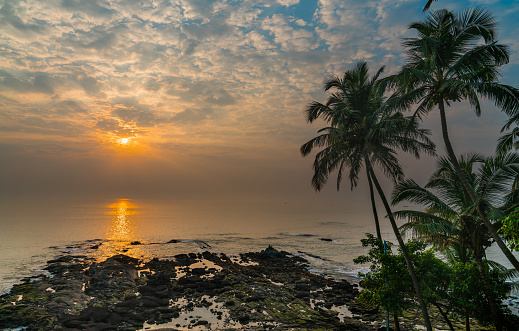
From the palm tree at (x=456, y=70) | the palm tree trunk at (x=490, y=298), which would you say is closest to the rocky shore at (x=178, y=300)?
the palm tree trunk at (x=490, y=298)

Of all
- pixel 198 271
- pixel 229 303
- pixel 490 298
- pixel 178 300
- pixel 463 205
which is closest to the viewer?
pixel 490 298

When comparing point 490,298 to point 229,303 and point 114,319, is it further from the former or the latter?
point 114,319

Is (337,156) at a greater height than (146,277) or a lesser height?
greater

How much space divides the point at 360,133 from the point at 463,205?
7175 mm

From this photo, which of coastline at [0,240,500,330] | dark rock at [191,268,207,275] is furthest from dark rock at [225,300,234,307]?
dark rock at [191,268,207,275]

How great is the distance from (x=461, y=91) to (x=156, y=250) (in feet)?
152

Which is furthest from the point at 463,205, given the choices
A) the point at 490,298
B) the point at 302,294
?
the point at 302,294

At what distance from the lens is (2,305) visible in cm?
1791

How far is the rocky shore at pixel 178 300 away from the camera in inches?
626

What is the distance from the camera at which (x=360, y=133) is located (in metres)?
17.6

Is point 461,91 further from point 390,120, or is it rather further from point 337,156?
point 337,156

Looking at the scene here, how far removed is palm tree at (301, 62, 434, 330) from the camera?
16688 millimetres

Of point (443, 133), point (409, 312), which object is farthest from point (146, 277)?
point (443, 133)

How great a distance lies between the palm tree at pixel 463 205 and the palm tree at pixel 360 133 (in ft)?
6.66
